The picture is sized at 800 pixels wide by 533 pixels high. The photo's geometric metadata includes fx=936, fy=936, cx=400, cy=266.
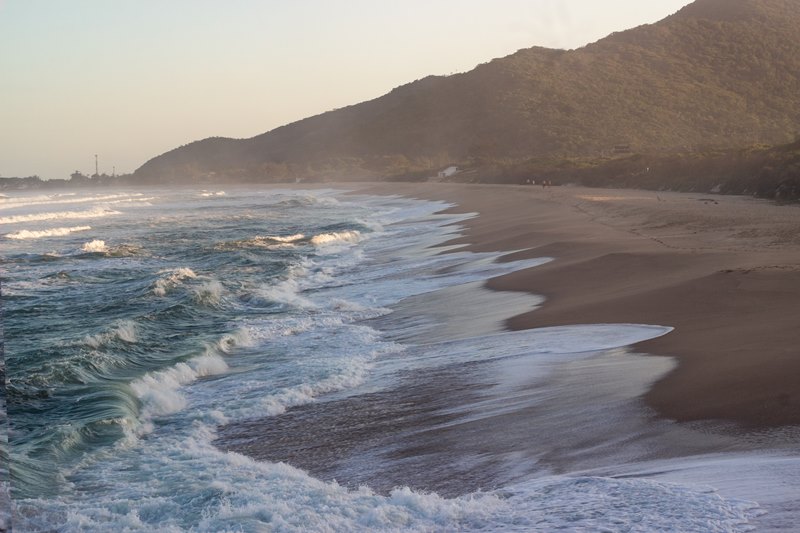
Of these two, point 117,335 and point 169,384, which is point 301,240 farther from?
point 169,384

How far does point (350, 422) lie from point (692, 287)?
5704mm

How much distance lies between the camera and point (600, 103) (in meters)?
103

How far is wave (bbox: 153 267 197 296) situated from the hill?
6206 cm

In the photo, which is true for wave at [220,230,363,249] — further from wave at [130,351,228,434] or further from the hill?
the hill

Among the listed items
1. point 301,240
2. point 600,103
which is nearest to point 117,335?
point 301,240

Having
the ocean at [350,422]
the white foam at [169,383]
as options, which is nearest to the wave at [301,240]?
the ocean at [350,422]

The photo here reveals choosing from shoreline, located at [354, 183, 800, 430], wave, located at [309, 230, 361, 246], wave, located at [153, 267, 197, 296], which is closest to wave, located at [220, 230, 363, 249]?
wave, located at [309, 230, 361, 246]

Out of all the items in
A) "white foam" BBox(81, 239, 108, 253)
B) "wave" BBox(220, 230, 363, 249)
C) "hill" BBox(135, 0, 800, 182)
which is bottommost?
"wave" BBox(220, 230, 363, 249)

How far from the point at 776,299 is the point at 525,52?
131 metres

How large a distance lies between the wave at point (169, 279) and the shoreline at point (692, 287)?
655 centimetres

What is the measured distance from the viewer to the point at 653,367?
852 cm

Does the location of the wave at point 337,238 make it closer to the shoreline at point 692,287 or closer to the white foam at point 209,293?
the shoreline at point 692,287

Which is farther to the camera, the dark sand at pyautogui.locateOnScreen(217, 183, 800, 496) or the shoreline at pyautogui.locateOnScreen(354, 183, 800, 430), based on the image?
the shoreline at pyautogui.locateOnScreen(354, 183, 800, 430)

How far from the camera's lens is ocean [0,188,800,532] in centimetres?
557
